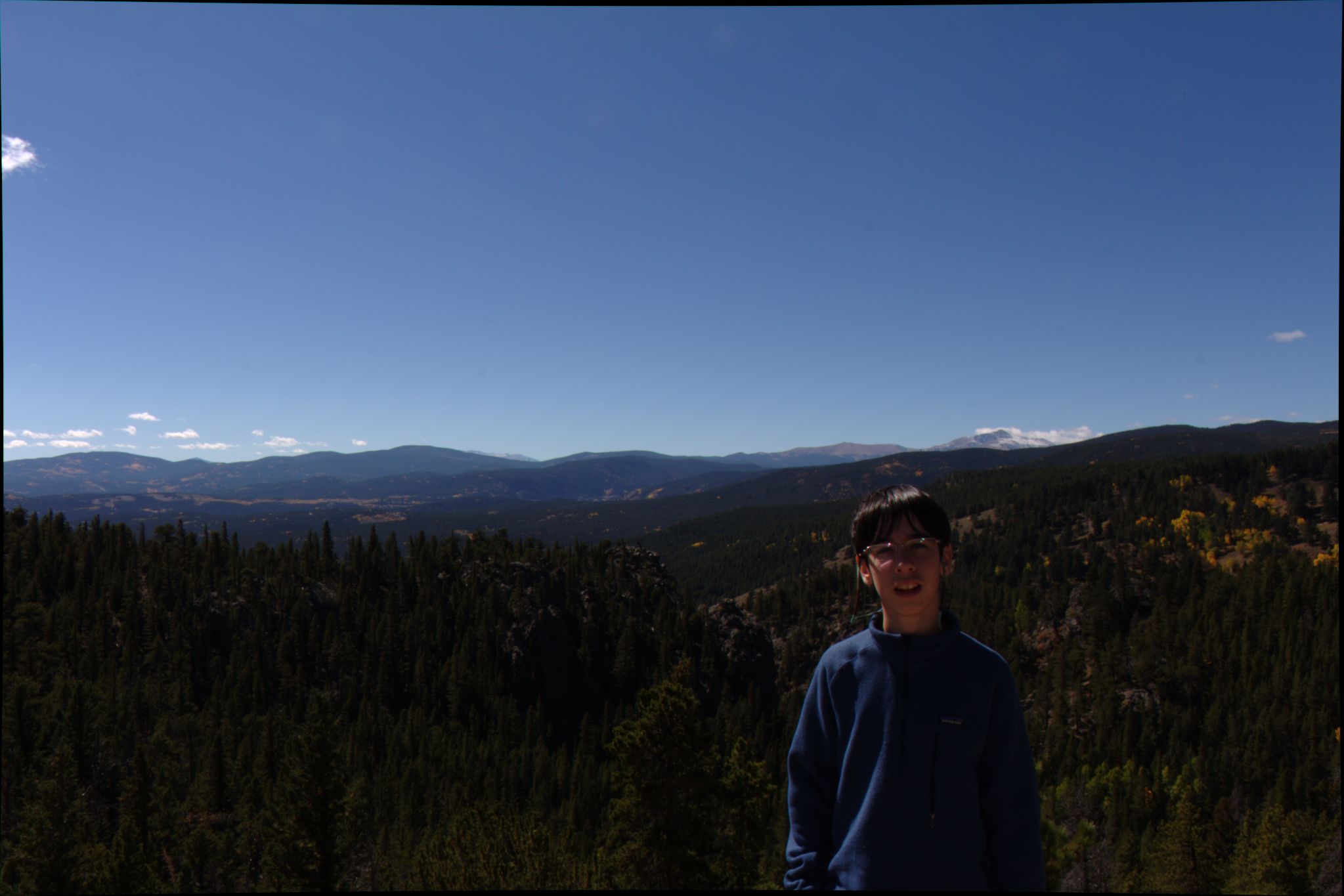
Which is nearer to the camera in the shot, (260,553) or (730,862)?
(730,862)

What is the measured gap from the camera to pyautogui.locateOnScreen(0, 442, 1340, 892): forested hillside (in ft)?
114

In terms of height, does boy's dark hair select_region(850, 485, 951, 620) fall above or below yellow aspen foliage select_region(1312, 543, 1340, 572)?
above

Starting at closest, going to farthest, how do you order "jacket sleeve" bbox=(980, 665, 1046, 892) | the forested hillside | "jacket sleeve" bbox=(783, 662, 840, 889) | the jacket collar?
"jacket sleeve" bbox=(980, 665, 1046, 892) → the jacket collar → "jacket sleeve" bbox=(783, 662, 840, 889) → the forested hillside

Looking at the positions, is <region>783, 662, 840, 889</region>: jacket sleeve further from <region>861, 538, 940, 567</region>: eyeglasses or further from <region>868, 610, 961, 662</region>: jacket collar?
<region>861, 538, 940, 567</region>: eyeglasses

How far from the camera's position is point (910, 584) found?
15.4 feet

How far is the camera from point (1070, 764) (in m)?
122

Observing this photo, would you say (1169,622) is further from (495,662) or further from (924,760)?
(924,760)

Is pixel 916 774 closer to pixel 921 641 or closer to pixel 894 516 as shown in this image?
pixel 921 641

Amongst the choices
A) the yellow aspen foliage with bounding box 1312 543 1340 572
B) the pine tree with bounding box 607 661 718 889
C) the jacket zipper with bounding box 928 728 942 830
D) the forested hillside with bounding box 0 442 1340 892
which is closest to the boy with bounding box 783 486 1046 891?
the jacket zipper with bounding box 928 728 942 830

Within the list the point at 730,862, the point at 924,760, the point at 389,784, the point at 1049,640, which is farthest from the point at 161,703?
the point at 1049,640

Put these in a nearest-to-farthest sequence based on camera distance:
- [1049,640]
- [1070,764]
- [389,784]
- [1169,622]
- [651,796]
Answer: [651,796] < [389,784] < [1070,764] < [1169,622] < [1049,640]

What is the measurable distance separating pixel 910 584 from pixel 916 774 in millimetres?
1315

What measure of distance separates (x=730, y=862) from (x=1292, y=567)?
208880mm

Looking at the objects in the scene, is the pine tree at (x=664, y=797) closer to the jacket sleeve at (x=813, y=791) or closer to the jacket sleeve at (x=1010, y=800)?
the jacket sleeve at (x=813, y=791)
